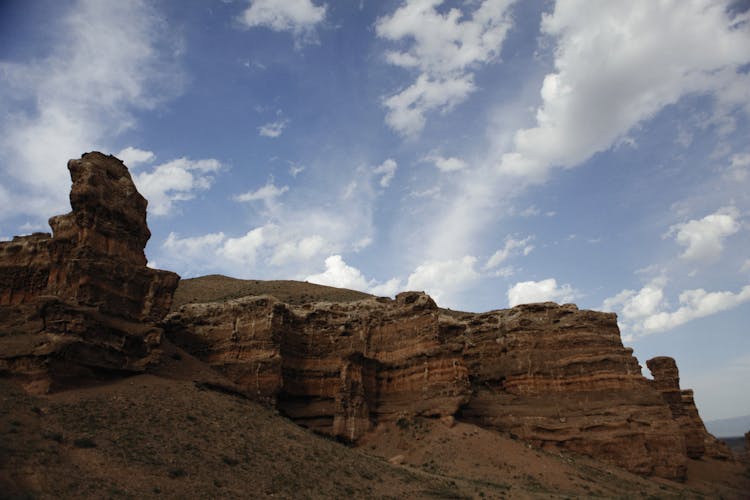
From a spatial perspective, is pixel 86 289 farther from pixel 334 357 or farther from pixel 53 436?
pixel 334 357

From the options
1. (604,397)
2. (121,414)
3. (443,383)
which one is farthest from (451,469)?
(121,414)

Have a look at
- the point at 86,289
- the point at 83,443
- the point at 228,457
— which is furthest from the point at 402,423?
the point at 83,443

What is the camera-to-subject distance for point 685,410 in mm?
64500

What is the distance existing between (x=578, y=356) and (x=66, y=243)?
140 feet

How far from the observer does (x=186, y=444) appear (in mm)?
24984

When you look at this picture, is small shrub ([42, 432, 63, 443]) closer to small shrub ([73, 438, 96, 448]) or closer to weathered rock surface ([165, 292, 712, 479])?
small shrub ([73, 438, 96, 448])

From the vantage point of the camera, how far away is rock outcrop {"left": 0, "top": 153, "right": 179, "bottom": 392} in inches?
1114

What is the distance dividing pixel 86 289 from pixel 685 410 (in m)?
68.5

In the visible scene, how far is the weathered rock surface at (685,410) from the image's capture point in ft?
200

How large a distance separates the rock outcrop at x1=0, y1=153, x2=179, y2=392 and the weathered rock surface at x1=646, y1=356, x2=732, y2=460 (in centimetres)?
5642

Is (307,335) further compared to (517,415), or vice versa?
(307,335)

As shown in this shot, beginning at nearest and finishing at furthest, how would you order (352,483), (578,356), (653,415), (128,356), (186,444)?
(186,444)
(352,483)
(128,356)
(653,415)
(578,356)

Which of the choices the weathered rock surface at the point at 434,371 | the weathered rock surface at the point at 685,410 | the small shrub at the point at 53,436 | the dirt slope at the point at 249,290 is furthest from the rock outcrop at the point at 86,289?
the weathered rock surface at the point at 685,410

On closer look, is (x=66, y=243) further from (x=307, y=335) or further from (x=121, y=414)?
(x=307, y=335)
